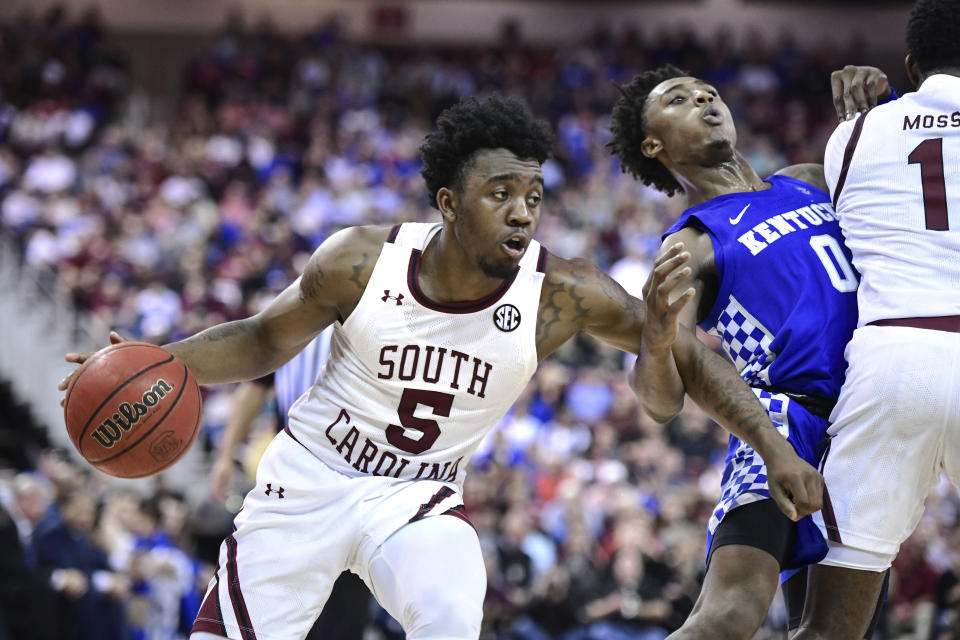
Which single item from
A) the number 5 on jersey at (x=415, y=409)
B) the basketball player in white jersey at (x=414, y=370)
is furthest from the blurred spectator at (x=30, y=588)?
the number 5 on jersey at (x=415, y=409)

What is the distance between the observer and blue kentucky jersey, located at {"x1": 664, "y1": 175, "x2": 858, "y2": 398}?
4121 mm

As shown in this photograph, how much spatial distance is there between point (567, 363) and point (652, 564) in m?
4.19

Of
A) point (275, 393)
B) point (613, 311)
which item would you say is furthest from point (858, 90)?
point (275, 393)

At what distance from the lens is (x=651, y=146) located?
4895 mm

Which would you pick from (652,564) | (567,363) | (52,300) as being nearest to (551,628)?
(652,564)

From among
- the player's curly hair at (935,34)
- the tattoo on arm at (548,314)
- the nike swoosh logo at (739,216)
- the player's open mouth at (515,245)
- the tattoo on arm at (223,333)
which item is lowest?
the tattoo on arm at (223,333)

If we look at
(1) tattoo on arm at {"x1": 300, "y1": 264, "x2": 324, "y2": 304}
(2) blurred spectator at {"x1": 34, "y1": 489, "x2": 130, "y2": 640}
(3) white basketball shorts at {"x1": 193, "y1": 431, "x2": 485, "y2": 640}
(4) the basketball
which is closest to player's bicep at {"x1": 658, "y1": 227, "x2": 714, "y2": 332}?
(3) white basketball shorts at {"x1": 193, "y1": 431, "x2": 485, "y2": 640}

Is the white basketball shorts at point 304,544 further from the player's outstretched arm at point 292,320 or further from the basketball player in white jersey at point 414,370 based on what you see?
the player's outstretched arm at point 292,320

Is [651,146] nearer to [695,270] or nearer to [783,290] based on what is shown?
[695,270]

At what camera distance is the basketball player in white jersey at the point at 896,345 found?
3.76m

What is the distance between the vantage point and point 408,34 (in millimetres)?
22594

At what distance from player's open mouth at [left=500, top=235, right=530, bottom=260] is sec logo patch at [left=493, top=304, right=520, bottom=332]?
8.8 inches

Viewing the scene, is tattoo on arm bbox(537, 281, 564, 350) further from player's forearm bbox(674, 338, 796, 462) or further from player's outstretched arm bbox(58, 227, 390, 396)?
player's outstretched arm bbox(58, 227, 390, 396)

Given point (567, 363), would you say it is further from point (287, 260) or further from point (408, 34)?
point (408, 34)
